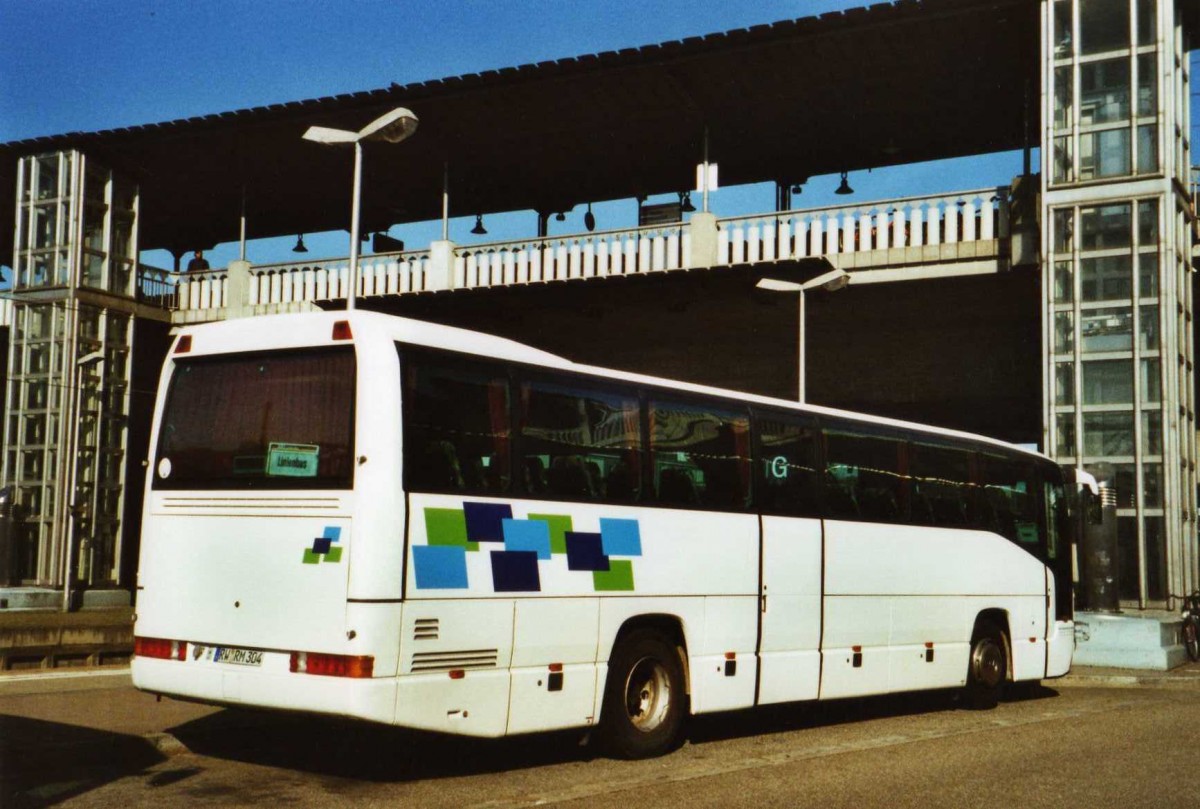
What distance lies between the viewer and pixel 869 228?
944 inches

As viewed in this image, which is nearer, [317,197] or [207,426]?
[207,426]

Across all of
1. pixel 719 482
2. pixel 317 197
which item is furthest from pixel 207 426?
pixel 317 197

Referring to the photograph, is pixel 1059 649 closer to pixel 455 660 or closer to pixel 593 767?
pixel 593 767

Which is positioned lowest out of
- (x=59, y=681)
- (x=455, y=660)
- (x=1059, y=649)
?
(x=59, y=681)

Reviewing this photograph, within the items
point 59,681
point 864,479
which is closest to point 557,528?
point 864,479

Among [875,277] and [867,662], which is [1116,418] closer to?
[875,277]

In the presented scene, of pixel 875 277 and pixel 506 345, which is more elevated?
pixel 875 277

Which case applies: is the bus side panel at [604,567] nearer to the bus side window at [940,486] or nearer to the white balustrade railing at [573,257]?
the bus side window at [940,486]

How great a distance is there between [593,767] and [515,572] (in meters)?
1.75

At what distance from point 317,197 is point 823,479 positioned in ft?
78.3

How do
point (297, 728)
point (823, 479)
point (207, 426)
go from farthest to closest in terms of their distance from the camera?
point (823, 479)
point (297, 728)
point (207, 426)

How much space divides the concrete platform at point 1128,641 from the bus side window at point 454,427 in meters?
13.5

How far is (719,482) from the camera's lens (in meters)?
11.6

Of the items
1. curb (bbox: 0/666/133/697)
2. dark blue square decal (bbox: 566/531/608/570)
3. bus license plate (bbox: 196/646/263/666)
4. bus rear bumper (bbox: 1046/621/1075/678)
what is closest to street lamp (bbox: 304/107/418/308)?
curb (bbox: 0/666/133/697)
